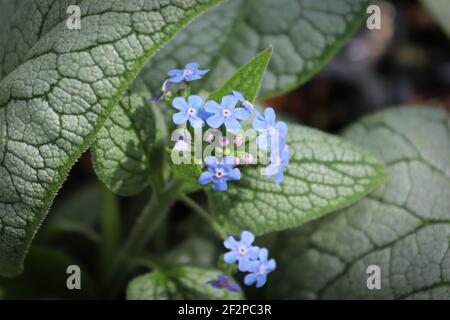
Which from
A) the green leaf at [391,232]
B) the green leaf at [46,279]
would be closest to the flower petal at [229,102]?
the green leaf at [391,232]

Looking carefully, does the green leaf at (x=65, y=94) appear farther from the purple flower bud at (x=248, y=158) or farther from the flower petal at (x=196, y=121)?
the purple flower bud at (x=248, y=158)

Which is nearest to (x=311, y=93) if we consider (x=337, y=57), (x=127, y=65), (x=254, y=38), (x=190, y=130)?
(x=337, y=57)

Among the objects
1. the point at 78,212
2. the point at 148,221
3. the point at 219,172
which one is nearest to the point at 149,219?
the point at 148,221

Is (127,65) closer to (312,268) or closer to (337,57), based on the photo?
(312,268)

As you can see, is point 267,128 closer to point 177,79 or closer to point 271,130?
point 271,130

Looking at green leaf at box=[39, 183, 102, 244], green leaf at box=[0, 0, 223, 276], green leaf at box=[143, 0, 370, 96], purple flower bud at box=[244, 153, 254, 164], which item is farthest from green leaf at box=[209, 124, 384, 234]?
green leaf at box=[39, 183, 102, 244]
